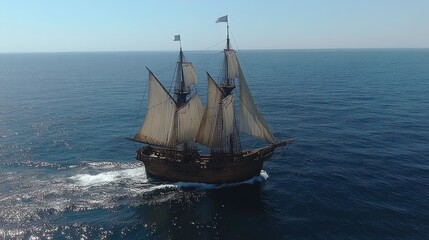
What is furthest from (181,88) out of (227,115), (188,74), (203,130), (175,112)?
(227,115)

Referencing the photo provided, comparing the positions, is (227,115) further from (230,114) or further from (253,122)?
(253,122)

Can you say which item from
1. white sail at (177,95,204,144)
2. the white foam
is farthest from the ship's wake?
white sail at (177,95,204,144)

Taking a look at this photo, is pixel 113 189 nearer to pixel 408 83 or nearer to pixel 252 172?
pixel 252 172

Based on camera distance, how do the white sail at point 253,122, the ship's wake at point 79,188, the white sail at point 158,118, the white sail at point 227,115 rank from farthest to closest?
1. the white sail at point 158,118
2. the white sail at point 253,122
3. the white sail at point 227,115
4. the ship's wake at point 79,188

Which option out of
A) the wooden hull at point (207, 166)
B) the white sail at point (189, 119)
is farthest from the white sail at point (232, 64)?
the wooden hull at point (207, 166)

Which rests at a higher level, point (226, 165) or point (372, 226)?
point (226, 165)

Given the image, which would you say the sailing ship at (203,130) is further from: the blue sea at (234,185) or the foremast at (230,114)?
the blue sea at (234,185)

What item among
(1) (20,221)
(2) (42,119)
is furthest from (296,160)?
(2) (42,119)

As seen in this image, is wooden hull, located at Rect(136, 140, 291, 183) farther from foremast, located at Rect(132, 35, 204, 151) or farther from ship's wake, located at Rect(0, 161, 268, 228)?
foremast, located at Rect(132, 35, 204, 151)
